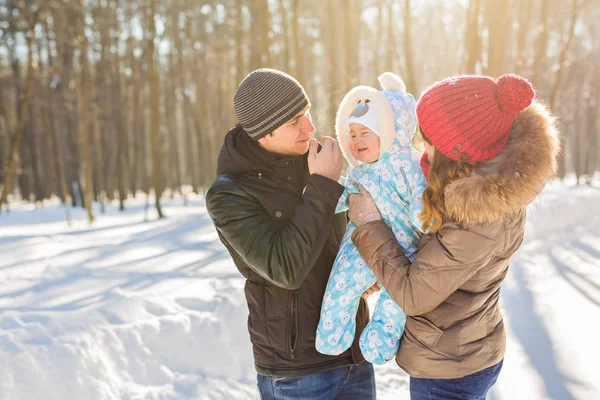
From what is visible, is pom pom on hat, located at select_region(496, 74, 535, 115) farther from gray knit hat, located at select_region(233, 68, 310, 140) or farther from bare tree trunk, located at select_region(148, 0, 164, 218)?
bare tree trunk, located at select_region(148, 0, 164, 218)

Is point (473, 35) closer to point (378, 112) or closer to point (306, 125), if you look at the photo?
point (378, 112)

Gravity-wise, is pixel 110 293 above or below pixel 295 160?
below

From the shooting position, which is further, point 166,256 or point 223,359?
point 166,256

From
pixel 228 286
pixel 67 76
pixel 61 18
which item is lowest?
pixel 228 286

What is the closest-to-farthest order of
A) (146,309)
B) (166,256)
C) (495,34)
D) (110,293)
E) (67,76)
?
(146,309), (110,293), (166,256), (495,34), (67,76)

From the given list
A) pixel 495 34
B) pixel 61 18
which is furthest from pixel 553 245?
pixel 61 18

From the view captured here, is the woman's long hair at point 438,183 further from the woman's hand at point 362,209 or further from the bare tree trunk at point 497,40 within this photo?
the bare tree trunk at point 497,40

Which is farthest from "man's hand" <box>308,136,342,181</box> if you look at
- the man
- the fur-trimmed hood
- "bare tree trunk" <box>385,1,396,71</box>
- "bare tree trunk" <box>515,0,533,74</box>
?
"bare tree trunk" <box>385,1,396,71</box>

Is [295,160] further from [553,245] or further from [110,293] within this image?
[553,245]

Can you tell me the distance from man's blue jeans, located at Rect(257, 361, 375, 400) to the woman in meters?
0.27

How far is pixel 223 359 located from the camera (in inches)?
192

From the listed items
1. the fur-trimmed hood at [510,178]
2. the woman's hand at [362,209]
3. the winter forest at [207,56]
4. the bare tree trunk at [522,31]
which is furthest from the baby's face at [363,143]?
the bare tree trunk at [522,31]

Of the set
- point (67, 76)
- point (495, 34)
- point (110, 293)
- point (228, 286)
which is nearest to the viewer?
point (110, 293)

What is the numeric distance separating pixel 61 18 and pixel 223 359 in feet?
59.4
